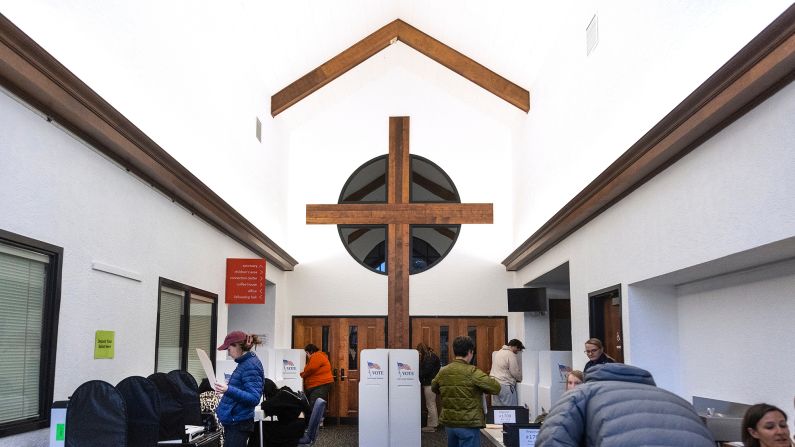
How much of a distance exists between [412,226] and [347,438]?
4.05 meters

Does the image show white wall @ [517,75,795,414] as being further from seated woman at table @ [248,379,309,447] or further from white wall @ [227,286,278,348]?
white wall @ [227,286,278,348]

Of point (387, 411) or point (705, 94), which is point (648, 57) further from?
point (387, 411)

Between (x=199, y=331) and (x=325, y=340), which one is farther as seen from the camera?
(x=325, y=340)

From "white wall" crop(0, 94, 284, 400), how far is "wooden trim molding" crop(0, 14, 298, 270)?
0.09 metres

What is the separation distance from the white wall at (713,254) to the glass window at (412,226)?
19.3 ft

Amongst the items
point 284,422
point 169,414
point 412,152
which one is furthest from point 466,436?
point 412,152

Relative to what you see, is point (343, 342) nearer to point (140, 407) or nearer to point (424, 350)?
point (424, 350)

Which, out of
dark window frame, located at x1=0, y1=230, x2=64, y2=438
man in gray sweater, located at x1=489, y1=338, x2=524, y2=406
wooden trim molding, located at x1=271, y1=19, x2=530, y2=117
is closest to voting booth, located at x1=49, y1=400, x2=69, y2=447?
dark window frame, located at x1=0, y1=230, x2=64, y2=438

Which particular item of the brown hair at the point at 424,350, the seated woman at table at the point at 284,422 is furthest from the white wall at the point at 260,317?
the seated woman at table at the point at 284,422

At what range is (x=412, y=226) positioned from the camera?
1430 centimetres

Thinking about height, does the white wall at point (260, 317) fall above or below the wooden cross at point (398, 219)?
below

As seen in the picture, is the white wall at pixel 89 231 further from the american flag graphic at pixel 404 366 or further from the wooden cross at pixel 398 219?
the wooden cross at pixel 398 219

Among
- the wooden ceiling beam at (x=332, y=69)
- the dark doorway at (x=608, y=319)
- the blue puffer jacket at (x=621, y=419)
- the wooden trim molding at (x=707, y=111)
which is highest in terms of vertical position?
the wooden ceiling beam at (x=332, y=69)

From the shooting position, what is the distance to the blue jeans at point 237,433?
249 inches
